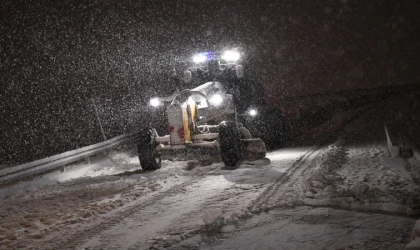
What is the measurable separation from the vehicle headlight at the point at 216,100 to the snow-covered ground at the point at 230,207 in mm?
2152

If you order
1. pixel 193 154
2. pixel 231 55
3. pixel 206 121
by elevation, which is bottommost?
pixel 193 154

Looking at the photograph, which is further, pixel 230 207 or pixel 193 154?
pixel 193 154

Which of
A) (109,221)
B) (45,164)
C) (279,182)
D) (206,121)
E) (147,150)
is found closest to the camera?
(109,221)

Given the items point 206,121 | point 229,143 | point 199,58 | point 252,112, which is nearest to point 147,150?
point 206,121

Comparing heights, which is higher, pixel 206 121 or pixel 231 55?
pixel 231 55

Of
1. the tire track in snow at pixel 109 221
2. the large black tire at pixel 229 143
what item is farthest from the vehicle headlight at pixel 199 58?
the tire track in snow at pixel 109 221

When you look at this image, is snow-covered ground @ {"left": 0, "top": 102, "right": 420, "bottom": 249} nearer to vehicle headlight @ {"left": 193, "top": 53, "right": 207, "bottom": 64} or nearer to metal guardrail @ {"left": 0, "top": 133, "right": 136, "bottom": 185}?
metal guardrail @ {"left": 0, "top": 133, "right": 136, "bottom": 185}

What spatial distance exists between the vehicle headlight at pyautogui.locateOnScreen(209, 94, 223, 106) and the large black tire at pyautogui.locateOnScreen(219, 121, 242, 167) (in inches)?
65.3

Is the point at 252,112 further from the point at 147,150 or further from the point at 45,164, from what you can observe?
the point at 45,164

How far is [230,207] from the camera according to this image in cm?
543

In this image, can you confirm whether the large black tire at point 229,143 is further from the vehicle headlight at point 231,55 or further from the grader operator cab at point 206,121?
the vehicle headlight at point 231,55

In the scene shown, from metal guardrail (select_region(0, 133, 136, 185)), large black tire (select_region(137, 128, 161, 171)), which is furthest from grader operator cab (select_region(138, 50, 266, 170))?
metal guardrail (select_region(0, 133, 136, 185))

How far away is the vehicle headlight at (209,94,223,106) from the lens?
33.4 feet

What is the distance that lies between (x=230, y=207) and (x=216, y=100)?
531cm
